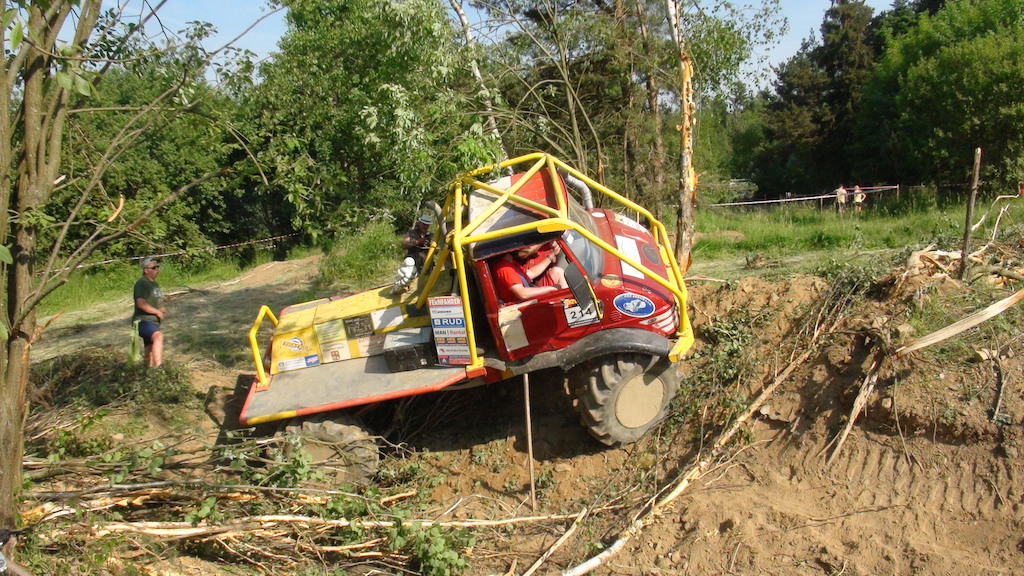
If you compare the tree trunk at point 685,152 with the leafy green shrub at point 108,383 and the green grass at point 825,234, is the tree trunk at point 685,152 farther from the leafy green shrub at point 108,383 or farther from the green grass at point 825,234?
the leafy green shrub at point 108,383

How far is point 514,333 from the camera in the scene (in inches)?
225

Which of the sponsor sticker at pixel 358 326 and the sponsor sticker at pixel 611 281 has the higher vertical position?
the sponsor sticker at pixel 611 281

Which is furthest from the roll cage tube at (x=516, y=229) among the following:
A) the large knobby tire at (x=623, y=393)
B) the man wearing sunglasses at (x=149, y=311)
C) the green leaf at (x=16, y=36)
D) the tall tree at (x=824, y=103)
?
the tall tree at (x=824, y=103)

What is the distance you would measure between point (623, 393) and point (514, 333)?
1020 millimetres

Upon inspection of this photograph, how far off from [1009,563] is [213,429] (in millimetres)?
6308

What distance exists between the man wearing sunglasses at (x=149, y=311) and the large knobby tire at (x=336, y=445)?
2.81 meters

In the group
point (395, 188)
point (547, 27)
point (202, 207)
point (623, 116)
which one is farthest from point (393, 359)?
point (202, 207)

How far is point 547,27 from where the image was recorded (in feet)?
35.6

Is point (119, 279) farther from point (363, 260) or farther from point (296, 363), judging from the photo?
point (296, 363)

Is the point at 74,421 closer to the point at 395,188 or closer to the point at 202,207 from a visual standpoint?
the point at 395,188

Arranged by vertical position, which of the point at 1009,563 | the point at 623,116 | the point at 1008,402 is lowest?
the point at 1009,563

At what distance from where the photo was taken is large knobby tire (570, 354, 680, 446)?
579cm

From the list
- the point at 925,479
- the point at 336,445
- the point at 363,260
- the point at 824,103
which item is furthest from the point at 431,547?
the point at 824,103

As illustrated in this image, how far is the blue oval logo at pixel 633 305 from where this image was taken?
18.8 ft
